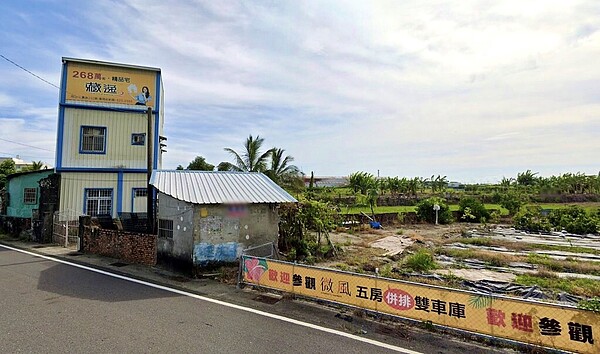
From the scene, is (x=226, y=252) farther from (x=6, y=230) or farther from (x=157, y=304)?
(x=6, y=230)

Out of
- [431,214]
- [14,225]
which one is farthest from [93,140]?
[431,214]

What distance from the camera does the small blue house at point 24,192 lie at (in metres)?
18.9

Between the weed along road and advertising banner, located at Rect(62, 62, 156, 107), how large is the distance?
1259 cm

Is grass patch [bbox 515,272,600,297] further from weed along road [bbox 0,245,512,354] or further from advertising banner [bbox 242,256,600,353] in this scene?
weed along road [bbox 0,245,512,354]

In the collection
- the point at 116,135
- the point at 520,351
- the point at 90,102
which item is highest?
the point at 90,102

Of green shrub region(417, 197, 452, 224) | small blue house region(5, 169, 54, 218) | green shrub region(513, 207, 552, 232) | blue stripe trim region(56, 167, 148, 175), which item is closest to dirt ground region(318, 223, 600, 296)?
green shrub region(513, 207, 552, 232)

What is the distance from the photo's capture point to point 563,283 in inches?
388

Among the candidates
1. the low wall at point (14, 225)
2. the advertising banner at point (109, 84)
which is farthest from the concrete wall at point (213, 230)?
the low wall at point (14, 225)

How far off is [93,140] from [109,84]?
3.29 metres

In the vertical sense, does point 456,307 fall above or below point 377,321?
above

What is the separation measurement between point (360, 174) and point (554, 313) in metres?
36.1

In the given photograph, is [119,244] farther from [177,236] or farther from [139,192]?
[139,192]

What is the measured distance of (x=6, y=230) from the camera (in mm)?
20766

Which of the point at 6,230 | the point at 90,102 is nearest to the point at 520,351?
the point at 90,102
